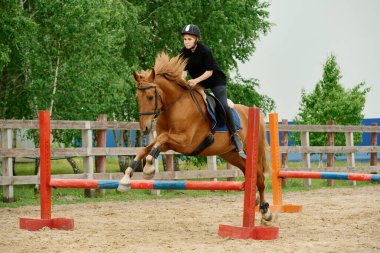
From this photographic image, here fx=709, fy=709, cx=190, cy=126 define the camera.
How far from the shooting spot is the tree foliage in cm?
2717

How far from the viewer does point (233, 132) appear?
9.25 metres

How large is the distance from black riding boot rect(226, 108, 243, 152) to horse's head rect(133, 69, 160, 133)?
1.37 meters

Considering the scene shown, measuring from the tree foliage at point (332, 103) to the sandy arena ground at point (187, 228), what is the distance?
13.1 m

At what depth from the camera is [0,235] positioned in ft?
28.1

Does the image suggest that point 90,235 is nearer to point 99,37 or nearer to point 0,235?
point 0,235

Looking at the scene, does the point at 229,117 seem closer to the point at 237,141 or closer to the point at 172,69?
the point at 237,141

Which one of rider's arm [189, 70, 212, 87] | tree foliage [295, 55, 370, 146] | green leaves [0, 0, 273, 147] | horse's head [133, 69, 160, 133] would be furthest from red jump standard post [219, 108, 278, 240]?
tree foliage [295, 55, 370, 146]

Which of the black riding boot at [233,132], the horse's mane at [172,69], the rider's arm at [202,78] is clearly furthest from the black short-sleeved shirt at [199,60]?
the black riding boot at [233,132]

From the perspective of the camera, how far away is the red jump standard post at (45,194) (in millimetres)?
8969

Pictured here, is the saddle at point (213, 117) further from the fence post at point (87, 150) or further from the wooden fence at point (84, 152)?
the fence post at point (87, 150)

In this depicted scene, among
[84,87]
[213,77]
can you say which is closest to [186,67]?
[213,77]

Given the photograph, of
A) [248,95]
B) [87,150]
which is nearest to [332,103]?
[248,95]

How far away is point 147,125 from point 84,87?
1057cm

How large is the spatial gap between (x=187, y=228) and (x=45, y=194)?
1.91 meters
